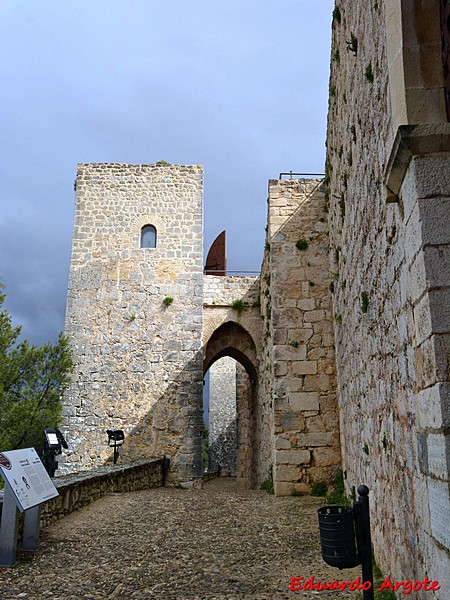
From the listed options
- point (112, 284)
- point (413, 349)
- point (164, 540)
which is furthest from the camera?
point (112, 284)

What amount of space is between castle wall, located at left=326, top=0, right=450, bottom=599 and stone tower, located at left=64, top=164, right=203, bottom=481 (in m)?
7.02

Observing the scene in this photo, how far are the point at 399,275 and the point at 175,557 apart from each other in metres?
2.96

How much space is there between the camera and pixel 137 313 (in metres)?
12.1

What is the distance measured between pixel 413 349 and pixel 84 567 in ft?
9.97

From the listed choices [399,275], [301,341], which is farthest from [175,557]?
A: [301,341]

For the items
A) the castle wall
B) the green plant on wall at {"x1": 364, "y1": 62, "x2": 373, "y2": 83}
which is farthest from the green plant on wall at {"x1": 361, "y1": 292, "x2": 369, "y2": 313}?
the green plant on wall at {"x1": 364, "y1": 62, "x2": 373, "y2": 83}

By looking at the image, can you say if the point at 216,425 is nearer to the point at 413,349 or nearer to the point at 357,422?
the point at 357,422

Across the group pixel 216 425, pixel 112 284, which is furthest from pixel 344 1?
pixel 216 425

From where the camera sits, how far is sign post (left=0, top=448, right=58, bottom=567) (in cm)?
391

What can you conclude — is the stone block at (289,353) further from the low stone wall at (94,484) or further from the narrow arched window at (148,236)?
the narrow arched window at (148,236)

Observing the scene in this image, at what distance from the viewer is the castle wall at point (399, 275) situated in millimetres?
2102

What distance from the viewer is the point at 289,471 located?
298 inches

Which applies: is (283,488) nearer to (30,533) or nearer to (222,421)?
(30,533)

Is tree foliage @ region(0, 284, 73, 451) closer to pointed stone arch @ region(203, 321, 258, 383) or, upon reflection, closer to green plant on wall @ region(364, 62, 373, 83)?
pointed stone arch @ region(203, 321, 258, 383)
